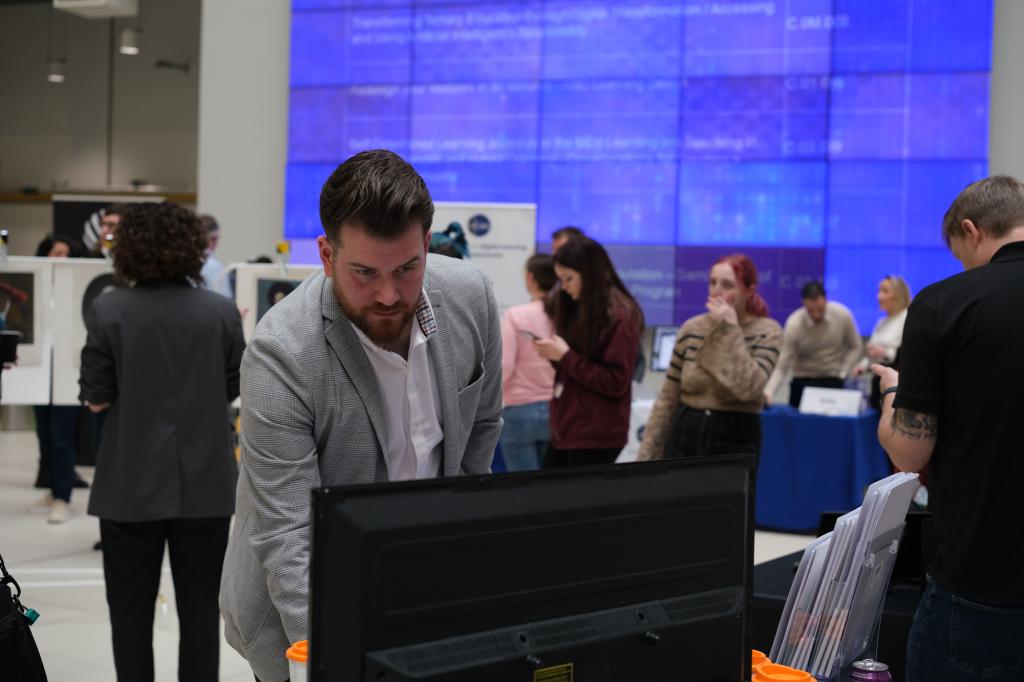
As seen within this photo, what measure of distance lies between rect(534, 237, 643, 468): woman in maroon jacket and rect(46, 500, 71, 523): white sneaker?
371 cm

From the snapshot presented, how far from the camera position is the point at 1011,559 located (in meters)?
1.95

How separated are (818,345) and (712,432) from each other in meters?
3.86

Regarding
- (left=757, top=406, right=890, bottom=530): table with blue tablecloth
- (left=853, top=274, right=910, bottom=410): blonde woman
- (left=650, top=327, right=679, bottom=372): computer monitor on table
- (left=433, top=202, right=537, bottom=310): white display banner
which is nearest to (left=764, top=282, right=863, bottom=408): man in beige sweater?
(left=853, top=274, right=910, bottom=410): blonde woman

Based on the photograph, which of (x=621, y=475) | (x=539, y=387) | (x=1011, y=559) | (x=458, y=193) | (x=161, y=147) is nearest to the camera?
(x=621, y=475)

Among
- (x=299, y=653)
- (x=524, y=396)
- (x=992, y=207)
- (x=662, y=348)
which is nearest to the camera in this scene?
(x=299, y=653)

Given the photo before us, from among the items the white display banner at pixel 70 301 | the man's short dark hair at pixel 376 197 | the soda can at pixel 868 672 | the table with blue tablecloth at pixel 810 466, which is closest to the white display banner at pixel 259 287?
the white display banner at pixel 70 301

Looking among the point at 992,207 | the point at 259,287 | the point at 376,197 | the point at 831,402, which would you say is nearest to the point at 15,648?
the point at 376,197

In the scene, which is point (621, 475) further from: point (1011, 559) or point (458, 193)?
point (458, 193)

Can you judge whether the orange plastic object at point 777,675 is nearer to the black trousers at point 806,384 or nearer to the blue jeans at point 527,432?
the blue jeans at point 527,432

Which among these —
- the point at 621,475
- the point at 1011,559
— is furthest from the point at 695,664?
the point at 1011,559

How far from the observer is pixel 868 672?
1.59 m

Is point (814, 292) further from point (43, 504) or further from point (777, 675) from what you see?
point (777, 675)

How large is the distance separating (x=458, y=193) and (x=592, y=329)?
5.50m

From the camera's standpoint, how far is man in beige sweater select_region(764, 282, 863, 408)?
7598 mm
